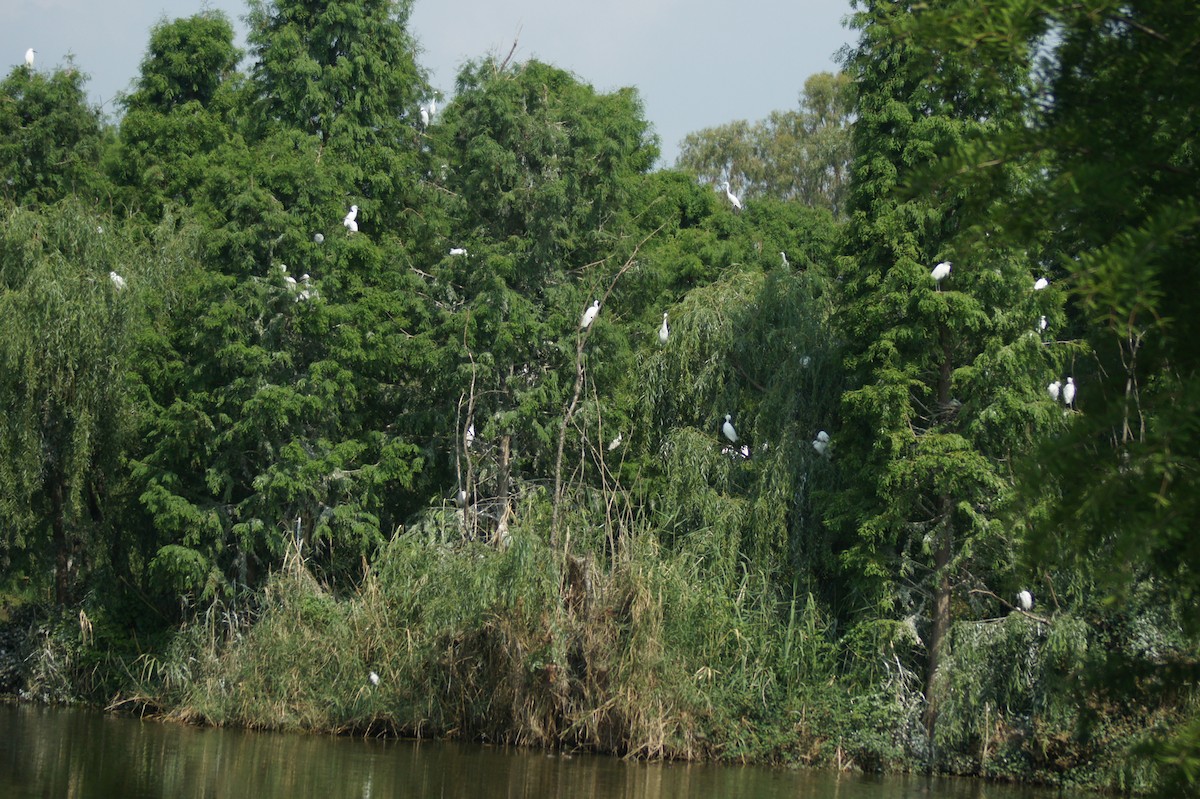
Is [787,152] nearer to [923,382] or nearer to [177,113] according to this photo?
[177,113]

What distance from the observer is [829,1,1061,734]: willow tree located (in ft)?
48.9

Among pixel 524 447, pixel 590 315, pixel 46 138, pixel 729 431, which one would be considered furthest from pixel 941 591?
pixel 46 138

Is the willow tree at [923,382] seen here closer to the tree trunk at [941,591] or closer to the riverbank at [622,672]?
the tree trunk at [941,591]

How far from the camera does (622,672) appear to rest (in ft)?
43.6

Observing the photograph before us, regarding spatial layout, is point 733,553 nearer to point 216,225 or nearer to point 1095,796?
point 1095,796

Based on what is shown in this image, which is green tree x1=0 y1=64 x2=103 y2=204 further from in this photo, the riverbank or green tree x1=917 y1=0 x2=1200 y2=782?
green tree x1=917 y1=0 x2=1200 y2=782

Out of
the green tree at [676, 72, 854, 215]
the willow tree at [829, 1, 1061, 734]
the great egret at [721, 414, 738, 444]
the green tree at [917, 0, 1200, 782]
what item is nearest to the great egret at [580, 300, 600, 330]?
the great egret at [721, 414, 738, 444]

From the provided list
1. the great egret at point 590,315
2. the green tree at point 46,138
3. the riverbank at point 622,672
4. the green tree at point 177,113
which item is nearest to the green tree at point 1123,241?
the riverbank at point 622,672

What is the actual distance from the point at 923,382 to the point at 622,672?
5533mm

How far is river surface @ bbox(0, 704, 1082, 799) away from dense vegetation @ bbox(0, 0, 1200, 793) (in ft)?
1.48

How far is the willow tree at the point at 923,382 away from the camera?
14.9 m

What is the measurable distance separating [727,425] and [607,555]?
2534 millimetres

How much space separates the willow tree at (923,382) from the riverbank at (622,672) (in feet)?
2.09

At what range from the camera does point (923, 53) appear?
173 inches
